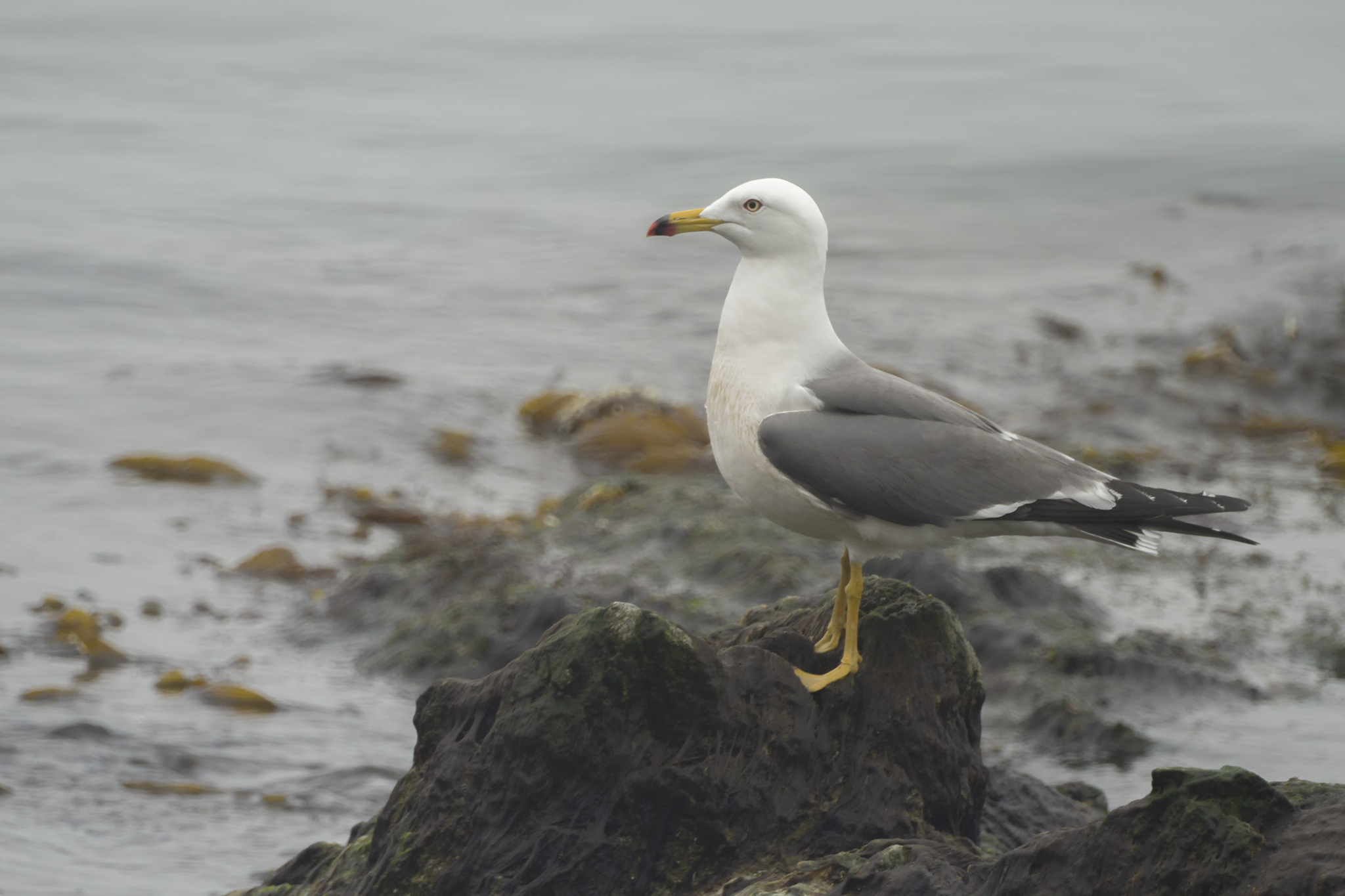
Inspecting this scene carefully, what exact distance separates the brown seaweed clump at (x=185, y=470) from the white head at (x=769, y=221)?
23.1 ft

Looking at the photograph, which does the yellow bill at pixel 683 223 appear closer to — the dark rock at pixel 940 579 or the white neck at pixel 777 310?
the white neck at pixel 777 310

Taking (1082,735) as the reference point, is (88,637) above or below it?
below

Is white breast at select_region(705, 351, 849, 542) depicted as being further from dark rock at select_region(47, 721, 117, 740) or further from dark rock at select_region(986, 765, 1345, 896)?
dark rock at select_region(47, 721, 117, 740)

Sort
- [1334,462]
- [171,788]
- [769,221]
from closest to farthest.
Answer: [769,221], [171,788], [1334,462]

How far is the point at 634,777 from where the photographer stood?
150 inches

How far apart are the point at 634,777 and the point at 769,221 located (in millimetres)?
1933

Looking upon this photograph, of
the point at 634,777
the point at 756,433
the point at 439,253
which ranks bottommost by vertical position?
the point at 439,253

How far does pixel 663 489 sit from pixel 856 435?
187 inches

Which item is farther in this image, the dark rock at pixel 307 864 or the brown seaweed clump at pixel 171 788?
the brown seaweed clump at pixel 171 788

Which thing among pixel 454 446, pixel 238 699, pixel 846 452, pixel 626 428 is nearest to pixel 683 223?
pixel 846 452

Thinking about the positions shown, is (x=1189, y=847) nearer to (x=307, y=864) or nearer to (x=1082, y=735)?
(x=307, y=864)

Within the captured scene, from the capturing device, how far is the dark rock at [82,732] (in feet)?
22.3

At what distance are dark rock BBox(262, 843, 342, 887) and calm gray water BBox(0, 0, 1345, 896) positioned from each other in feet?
4.47

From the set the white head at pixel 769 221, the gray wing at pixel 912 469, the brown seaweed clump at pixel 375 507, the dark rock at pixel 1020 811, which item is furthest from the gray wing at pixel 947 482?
the brown seaweed clump at pixel 375 507
